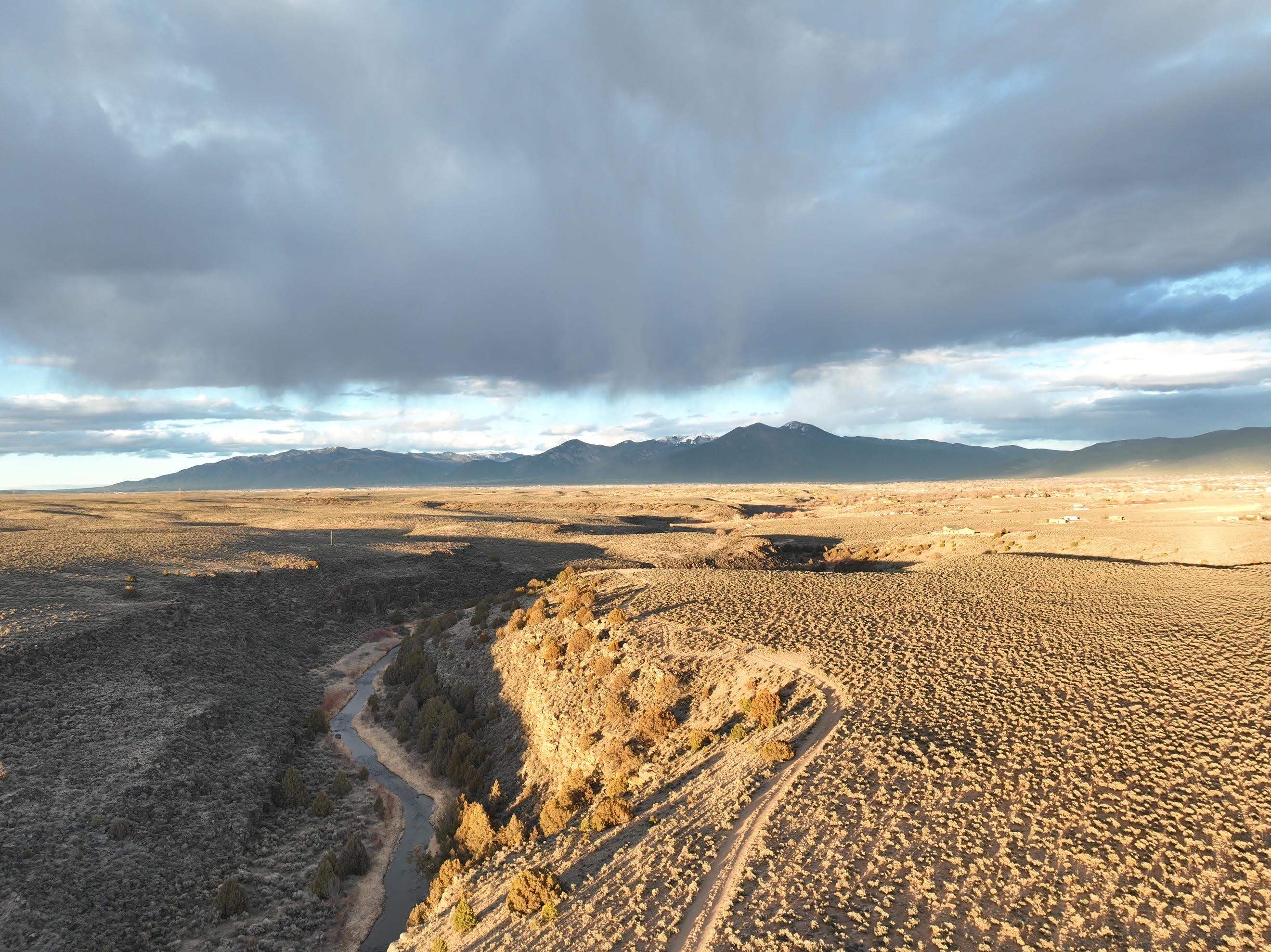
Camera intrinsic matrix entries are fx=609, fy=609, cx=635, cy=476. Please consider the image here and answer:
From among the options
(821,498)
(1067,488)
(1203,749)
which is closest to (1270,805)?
(1203,749)

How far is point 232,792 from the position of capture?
2267 centimetres

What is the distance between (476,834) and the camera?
19.4m

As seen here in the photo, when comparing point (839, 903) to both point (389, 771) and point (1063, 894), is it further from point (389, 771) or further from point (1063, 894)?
point (389, 771)

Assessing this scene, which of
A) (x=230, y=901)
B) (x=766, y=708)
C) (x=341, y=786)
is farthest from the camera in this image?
(x=341, y=786)

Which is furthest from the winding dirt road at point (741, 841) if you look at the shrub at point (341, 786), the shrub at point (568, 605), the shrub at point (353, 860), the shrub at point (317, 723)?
the shrub at point (317, 723)

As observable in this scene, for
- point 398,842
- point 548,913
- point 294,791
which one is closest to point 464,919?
point 548,913

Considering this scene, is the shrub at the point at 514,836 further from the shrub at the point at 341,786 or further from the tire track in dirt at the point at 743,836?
the shrub at the point at 341,786

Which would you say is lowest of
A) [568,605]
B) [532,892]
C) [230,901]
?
[230,901]

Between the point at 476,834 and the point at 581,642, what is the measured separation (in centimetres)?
1130

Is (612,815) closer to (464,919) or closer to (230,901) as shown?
(464,919)

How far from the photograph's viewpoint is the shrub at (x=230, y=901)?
57.3ft

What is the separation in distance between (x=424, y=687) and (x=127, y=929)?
55.8ft

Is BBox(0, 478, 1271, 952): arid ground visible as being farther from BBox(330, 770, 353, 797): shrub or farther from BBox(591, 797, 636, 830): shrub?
BBox(330, 770, 353, 797): shrub

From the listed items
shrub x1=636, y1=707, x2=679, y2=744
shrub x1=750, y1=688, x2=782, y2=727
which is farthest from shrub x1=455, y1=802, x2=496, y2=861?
shrub x1=750, y1=688, x2=782, y2=727
